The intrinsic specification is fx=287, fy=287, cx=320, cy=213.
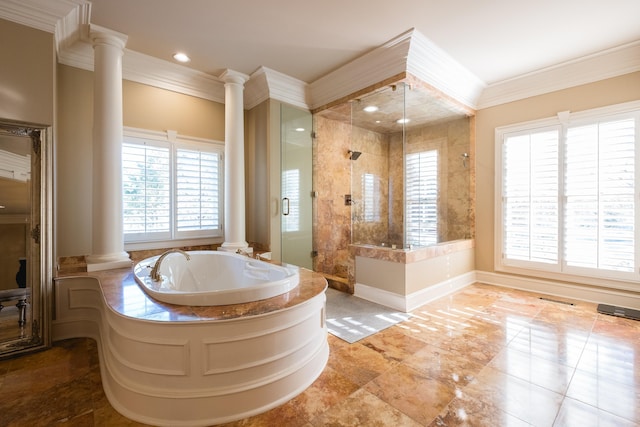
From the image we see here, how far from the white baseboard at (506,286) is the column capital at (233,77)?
2.81 m

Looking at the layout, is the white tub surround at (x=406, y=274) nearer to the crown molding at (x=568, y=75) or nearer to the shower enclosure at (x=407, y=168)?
the shower enclosure at (x=407, y=168)

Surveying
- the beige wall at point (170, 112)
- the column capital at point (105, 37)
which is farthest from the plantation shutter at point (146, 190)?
the column capital at point (105, 37)

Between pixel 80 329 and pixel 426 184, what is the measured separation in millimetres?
4215

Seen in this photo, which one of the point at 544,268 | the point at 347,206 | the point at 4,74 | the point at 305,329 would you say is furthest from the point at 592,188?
the point at 4,74

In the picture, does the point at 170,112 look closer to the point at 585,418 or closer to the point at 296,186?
the point at 296,186

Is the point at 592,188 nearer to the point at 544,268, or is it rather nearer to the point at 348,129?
the point at 544,268

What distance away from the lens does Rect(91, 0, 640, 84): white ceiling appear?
2309mm

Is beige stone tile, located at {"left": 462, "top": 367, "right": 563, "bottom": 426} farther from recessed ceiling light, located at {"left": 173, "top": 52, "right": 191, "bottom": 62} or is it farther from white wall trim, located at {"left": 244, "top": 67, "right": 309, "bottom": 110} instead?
recessed ceiling light, located at {"left": 173, "top": 52, "right": 191, "bottom": 62}

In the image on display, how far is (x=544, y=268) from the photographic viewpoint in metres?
3.47

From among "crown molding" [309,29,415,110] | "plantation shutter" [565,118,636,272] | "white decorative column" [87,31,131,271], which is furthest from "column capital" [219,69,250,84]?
"plantation shutter" [565,118,636,272]

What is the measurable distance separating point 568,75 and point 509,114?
656 mm

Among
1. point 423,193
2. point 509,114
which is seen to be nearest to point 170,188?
point 423,193

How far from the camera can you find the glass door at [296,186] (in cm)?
373

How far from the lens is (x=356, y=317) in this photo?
279 centimetres
